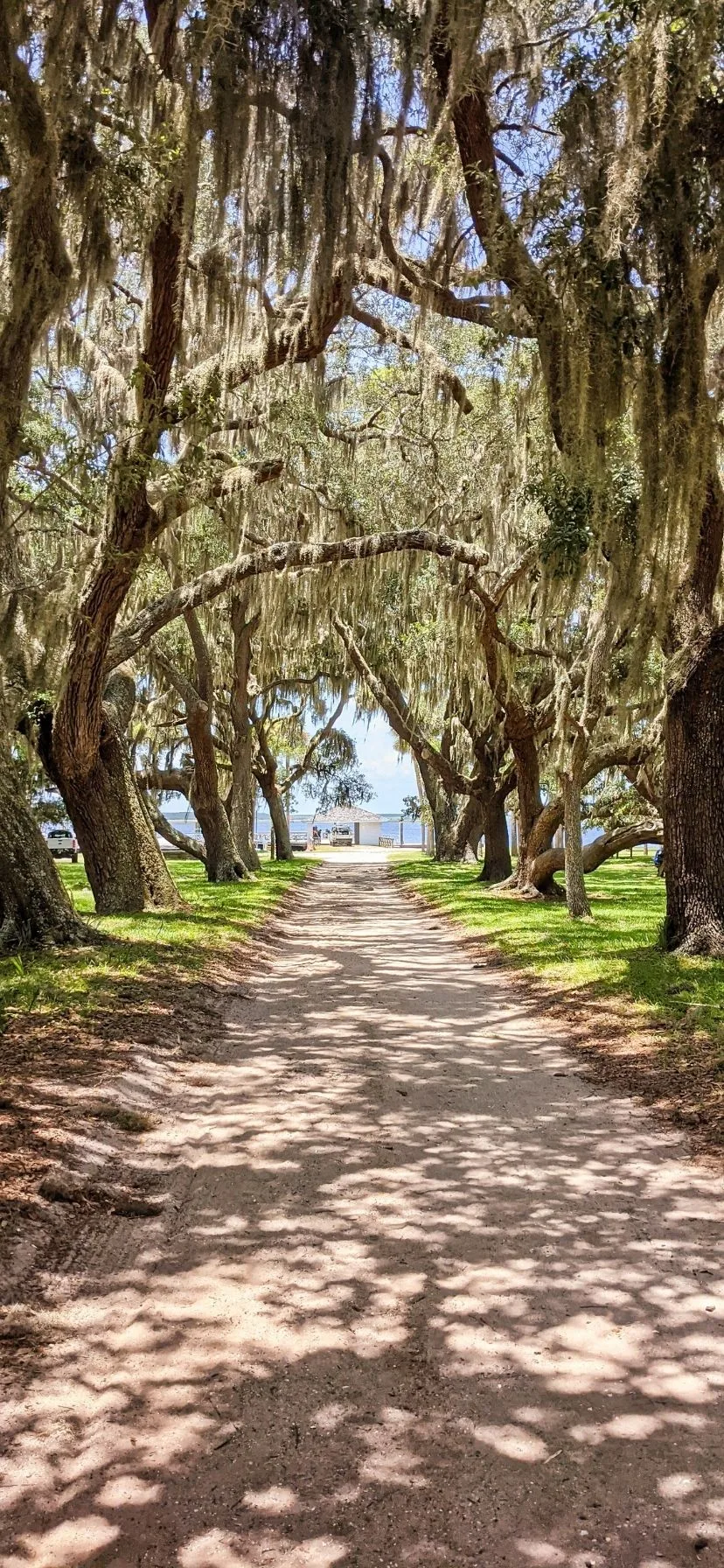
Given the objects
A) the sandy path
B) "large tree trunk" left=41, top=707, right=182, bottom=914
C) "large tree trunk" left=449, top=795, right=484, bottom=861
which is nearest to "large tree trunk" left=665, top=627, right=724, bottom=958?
the sandy path

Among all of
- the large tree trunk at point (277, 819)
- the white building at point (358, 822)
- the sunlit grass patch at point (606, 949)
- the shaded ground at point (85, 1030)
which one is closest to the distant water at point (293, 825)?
the white building at point (358, 822)

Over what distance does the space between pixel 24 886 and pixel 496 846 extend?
12325 mm

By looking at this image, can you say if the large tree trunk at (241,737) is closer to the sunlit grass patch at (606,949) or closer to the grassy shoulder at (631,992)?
the sunlit grass patch at (606,949)

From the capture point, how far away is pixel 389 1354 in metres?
2.60

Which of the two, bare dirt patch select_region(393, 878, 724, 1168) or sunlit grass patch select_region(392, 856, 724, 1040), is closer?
bare dirt patch select_region(393, 878, 724, 1168)

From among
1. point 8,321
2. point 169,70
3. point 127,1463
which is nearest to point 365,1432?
point 127,1463

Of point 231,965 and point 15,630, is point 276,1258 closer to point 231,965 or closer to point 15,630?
point 231,965

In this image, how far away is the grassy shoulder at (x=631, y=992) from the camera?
5.09 m

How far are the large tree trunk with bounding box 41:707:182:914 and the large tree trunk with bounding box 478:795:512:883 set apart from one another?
8.68 m

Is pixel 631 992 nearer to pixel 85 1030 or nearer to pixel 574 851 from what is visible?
pixel 85 1030

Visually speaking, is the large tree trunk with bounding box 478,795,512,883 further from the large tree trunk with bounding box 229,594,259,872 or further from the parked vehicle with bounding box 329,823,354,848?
the parked vehicle with bounding box 329,823,354,848

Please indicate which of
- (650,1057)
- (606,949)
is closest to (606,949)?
(606,949)

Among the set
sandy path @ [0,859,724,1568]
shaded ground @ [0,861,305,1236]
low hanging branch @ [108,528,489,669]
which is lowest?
sandy path @ [0,859,724,1568]

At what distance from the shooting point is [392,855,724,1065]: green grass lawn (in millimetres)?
6609
